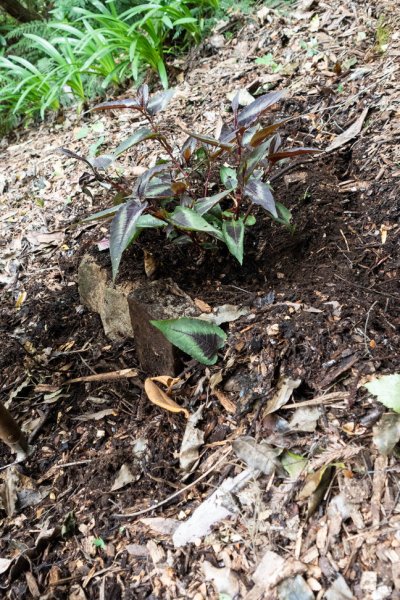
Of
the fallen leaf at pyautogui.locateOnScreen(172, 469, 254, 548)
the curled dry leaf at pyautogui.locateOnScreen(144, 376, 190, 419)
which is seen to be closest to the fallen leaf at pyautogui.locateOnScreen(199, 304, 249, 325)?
the curled dry leaf at pyautogui.locateOnScreen(144, 376, 190, 419)

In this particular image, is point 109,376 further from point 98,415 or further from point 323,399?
point 323,399

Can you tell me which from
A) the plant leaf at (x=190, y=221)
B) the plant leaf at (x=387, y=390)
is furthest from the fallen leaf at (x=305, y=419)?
the plant leaf at (x=190, y=221)

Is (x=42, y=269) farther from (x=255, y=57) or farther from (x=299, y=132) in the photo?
(x=255, y=57)

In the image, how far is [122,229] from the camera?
5.25 feet

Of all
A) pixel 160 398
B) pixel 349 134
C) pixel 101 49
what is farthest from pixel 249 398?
pixel 101 49

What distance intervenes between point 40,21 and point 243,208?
12.0 ft

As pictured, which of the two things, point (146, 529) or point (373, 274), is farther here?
point (373, 274)

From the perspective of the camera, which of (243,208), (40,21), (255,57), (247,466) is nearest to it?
(247,466)

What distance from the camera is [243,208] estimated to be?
7.09 feet

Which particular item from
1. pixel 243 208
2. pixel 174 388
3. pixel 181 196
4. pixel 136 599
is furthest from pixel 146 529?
pixel 243 208

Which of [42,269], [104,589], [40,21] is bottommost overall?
[104,589]

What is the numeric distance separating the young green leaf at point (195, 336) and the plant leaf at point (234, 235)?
0.89 feet

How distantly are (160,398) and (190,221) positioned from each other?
61 centimetres

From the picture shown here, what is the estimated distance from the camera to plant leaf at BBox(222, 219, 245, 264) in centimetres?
173
